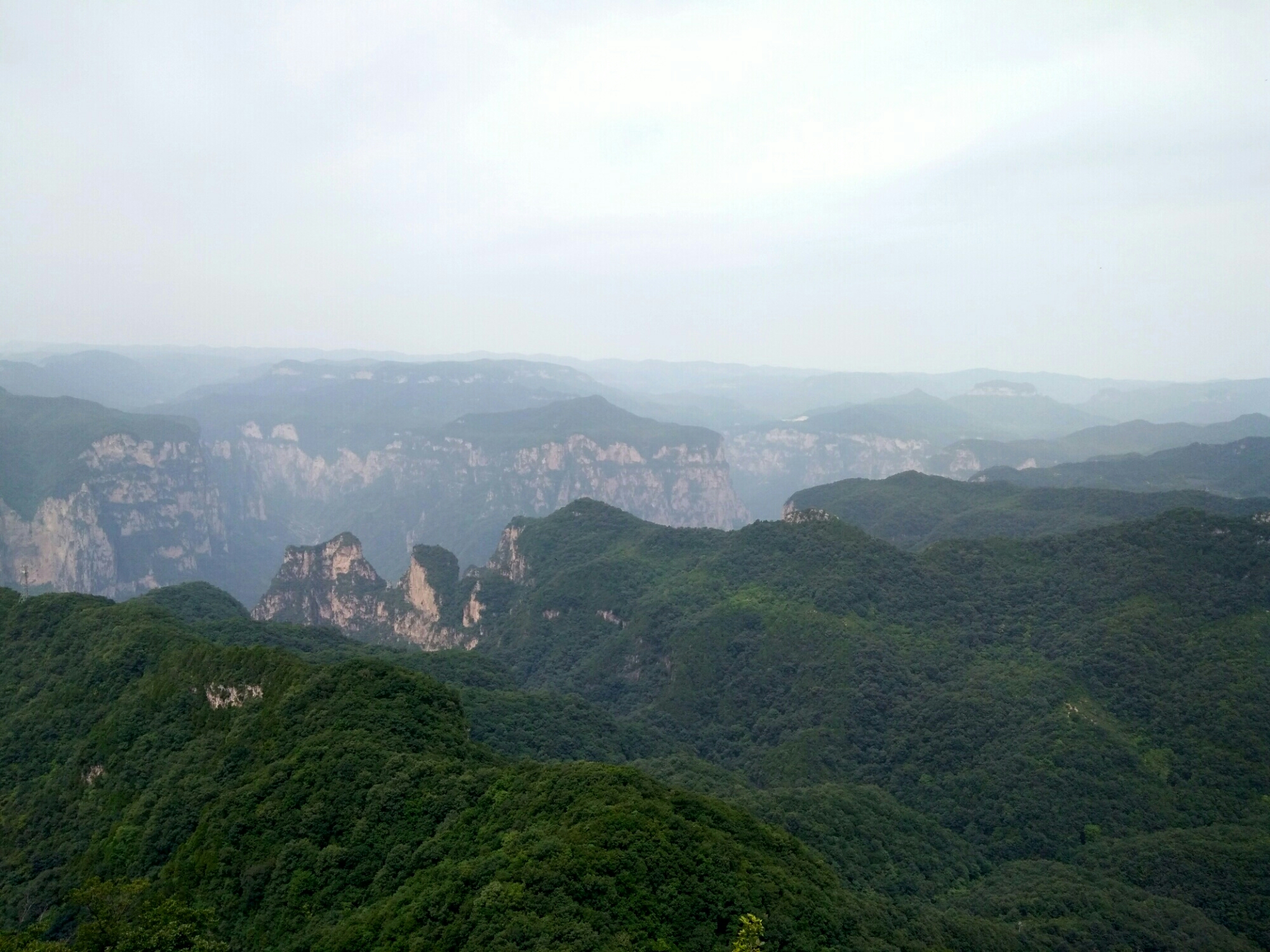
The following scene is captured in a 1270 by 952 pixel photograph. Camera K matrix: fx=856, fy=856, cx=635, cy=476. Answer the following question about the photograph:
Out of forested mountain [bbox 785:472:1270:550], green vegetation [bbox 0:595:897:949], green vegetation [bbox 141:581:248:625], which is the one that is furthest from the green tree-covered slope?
green vegetation [bbox 141:581:248:625]

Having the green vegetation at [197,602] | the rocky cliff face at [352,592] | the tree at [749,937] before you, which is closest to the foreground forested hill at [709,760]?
the green vegetation at [197,602]

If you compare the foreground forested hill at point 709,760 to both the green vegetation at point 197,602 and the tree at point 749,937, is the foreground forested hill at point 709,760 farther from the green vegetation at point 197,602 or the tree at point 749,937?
the tree at point 749,937

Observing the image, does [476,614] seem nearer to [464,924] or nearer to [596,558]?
[596,558]

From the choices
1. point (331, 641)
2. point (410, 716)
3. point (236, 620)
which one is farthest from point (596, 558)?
point (410, 716)

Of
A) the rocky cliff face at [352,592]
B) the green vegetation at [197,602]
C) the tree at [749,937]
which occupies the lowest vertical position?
the rocky cliff face at [352,592]

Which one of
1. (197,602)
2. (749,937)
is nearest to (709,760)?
(197,602)

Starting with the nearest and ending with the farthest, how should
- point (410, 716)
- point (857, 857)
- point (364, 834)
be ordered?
point (364, 834) < point (410, 716) < point (857, 857)

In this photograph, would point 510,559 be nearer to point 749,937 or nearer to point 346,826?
point 346,826
